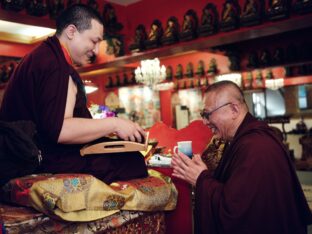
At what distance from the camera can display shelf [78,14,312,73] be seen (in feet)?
14.0

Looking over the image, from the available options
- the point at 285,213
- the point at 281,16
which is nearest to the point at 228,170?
the point at 285,213

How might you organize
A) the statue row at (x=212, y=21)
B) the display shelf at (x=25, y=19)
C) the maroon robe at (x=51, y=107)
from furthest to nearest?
the statue row at (x=212, y=21)
the display shelf at (x=25, y=19)
the maroon robe at (x=51, y=107)

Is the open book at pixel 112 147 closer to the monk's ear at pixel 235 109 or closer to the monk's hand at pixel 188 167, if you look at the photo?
the monk's hand at pixel 188 167

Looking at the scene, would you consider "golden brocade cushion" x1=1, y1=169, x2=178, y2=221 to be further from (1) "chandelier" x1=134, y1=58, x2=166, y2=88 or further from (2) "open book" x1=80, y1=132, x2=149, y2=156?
Result: (1) "chandelier" x1=134, y1=58, x2=166, y2=88

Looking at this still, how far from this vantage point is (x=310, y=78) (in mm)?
7445

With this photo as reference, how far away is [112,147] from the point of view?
177 centimetres

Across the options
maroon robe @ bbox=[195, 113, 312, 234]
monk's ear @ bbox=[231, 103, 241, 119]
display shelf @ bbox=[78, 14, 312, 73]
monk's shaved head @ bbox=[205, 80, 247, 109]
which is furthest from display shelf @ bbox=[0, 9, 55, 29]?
maroon robe @ bbox=[195, 113, 312, 234]

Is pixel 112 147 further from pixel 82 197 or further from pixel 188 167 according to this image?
pixel 188 167

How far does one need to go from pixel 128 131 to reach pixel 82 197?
1.34ft

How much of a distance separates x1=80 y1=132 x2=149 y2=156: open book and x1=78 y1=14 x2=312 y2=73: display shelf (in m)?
3.27

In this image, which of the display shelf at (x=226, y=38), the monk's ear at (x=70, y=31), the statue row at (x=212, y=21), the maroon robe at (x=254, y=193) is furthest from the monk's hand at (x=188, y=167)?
the statue row at (x=212, y=21)

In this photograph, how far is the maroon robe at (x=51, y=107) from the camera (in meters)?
1.59

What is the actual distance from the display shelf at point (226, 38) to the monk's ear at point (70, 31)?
324cm

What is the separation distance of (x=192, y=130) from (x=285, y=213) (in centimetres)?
122
